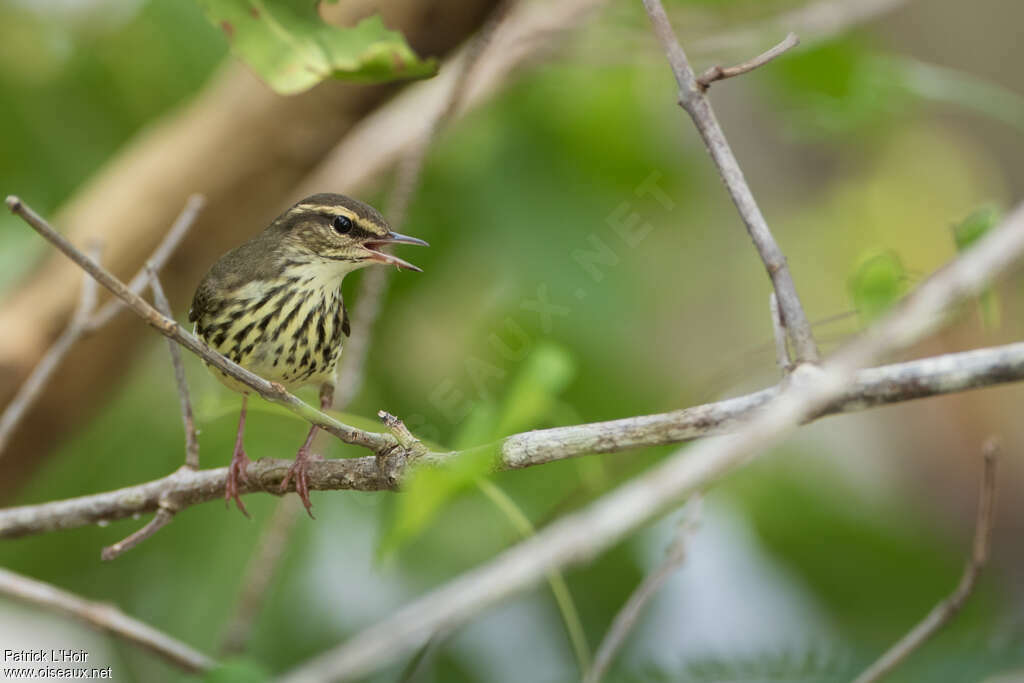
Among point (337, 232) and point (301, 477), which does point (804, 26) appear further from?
point (301, 477)

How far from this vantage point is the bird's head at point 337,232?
1.92 meters

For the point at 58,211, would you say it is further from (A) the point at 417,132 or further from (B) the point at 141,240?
(A) the point at 417,132

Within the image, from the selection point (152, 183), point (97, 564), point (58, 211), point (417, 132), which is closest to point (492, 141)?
point (417, 132)

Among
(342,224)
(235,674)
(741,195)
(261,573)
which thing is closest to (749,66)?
(741,195)

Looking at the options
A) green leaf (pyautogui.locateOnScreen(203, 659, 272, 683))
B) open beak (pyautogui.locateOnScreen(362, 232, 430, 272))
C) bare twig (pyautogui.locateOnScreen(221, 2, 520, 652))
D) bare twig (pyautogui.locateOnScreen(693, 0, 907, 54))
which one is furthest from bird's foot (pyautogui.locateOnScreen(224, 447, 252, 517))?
bare twig (pyautogui.locateOnScreen(693, 0, 907, 54))

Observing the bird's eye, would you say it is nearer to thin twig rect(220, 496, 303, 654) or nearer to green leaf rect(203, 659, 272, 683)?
thin twig rect(220, 496, 303, 654)

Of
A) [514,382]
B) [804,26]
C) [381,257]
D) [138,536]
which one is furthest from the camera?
[804,26]

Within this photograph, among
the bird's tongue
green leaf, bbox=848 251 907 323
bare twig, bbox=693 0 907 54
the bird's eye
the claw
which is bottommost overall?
the claw

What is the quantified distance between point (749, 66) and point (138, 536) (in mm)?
970

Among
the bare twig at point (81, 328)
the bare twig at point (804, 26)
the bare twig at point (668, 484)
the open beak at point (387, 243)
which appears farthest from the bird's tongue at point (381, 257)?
the bare twig at point (668, 484)

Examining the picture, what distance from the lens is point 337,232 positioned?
1975mm

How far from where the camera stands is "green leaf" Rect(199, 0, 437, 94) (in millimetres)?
1467

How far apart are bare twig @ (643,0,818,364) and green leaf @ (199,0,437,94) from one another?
432 millimetres

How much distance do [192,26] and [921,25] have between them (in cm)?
302
